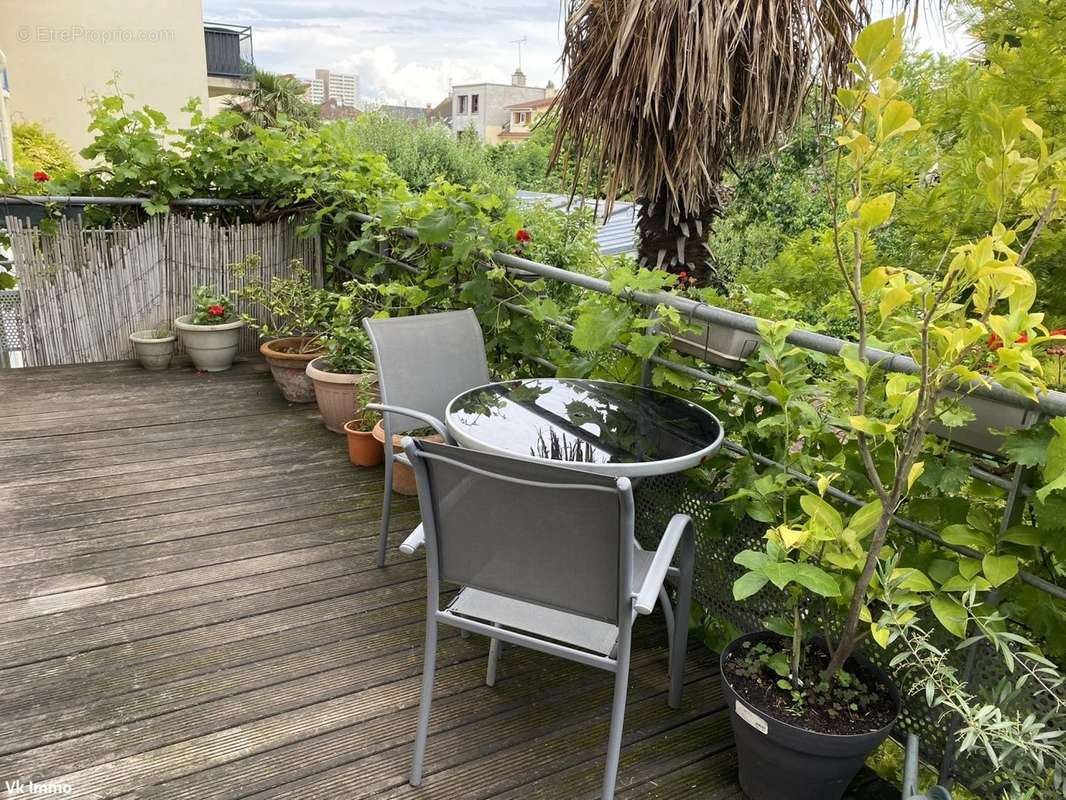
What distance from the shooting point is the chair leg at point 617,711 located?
1.44 m

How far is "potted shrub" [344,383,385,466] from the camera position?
10.9ft

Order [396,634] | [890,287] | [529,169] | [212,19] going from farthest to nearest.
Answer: [529,169] < [212,19] < [396,634] < [890,287]

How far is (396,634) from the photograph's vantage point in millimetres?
2193

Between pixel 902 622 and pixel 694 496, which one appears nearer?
pixel 902 622

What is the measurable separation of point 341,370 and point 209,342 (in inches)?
56.6

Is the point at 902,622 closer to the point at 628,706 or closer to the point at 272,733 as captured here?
the point at 628,706

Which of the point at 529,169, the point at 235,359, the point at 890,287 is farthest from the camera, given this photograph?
the point at 529,169

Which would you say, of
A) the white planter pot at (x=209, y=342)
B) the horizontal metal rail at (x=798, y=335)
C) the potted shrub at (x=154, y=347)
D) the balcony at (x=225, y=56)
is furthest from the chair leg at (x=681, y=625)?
the balcony at (x=225, y=56)

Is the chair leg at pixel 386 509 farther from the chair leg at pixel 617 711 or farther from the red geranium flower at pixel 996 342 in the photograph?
the red geranium flower at pixel 996 342

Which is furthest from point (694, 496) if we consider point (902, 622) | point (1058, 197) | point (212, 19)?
point (212, 19)

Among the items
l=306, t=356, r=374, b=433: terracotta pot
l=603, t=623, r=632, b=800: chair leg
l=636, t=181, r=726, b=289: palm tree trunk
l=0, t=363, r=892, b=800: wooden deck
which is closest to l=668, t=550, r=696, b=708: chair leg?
l=0, t=363, r=892, b=800: wooden deck

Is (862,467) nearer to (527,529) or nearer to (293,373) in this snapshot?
(527,529)

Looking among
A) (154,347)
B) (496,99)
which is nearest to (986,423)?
(154,347)

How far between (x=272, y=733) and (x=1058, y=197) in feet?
6.44
